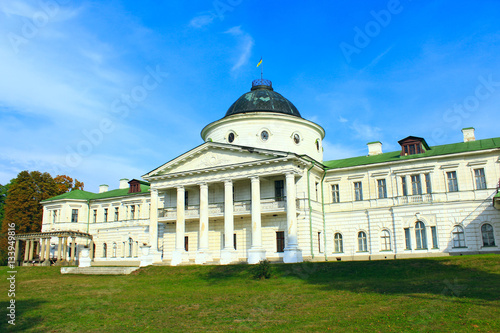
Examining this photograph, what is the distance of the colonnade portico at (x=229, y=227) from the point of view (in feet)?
99.3

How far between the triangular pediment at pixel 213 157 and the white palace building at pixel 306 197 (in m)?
0.09

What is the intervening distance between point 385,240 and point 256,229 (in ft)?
33.5

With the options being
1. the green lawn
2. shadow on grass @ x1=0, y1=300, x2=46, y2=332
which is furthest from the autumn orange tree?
shadow on grass @ x1=0, y1=300, x2=46, y2=332

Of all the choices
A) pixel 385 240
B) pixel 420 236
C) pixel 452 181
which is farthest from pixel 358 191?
pixel 452 181

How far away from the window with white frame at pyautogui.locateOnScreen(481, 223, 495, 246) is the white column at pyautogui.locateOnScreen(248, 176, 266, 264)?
1521 cm

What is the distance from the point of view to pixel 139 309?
16.0 meters

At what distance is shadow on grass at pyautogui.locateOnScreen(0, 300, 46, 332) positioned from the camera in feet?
44.1

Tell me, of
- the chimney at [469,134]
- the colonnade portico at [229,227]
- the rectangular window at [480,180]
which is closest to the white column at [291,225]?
the colonnade portico at [229,227]

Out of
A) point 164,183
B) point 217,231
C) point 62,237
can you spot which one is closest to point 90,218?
point 62,237

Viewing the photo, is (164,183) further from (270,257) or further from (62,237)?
(62,237)

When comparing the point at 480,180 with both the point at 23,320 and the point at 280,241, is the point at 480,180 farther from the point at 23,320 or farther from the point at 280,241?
the point at 23,320

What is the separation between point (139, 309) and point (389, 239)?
22.6m

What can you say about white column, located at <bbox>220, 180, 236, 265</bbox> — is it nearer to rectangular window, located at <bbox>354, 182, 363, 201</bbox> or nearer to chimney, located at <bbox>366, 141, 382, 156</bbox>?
rectangular window, located at <bbox>354, 182, 363, 201</bbox>

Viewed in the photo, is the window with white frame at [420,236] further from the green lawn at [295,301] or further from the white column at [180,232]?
the white column at [180,232]
